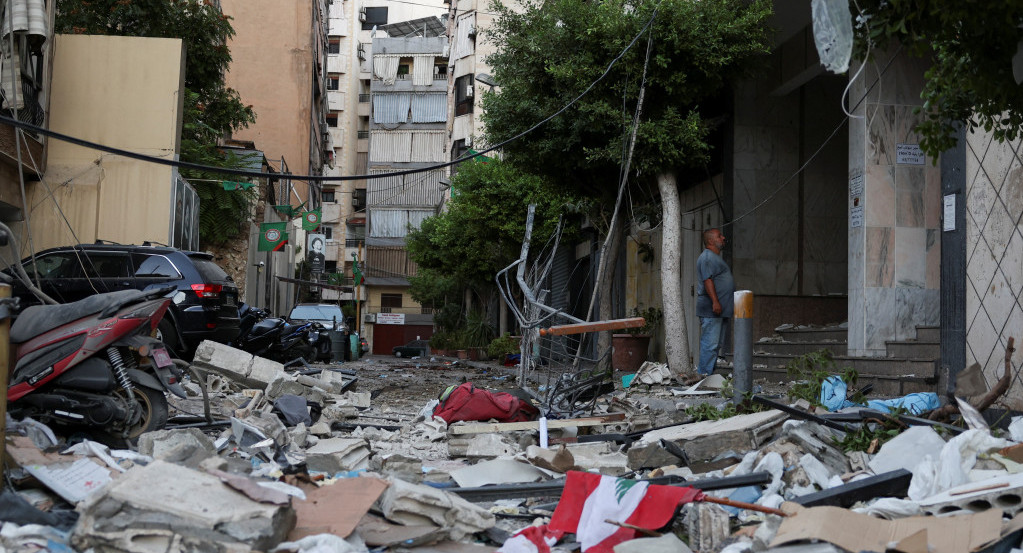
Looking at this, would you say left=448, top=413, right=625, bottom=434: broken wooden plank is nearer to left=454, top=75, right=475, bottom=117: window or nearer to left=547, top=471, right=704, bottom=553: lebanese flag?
left=547, top=471, right=704, bottom=553: lebanese flag

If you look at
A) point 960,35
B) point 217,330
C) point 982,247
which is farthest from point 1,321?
point 217,330

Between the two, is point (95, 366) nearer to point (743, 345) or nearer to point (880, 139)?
point (743, 345)

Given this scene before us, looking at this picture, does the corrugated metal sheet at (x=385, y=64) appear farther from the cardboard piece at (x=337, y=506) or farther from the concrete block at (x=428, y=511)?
the concrete block at (x=428, y=511)

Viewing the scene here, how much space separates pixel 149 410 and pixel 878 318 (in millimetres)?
7500

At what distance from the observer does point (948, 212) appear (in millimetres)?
8672

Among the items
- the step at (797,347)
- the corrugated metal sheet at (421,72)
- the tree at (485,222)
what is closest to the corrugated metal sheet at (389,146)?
the corrugated metal sheet at (421,72)

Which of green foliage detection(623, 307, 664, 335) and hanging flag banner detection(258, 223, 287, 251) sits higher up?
hanging flag banner detection(258, 223, 287, 251)

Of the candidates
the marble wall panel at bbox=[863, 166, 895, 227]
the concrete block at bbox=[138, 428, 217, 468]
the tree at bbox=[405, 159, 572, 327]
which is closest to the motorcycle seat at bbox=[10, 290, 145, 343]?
the concrete block at bbox=[138, 428, 217, 468]

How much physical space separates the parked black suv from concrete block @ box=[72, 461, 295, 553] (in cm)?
898

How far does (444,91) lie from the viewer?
5694 centimetres

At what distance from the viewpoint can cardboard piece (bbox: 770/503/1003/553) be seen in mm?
3631

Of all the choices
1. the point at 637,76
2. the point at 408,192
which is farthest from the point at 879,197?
the point at 408,192

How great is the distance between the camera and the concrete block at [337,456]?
6047 mm

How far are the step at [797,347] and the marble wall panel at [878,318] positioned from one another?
795 mm
